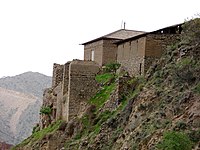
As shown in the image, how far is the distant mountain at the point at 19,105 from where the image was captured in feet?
480

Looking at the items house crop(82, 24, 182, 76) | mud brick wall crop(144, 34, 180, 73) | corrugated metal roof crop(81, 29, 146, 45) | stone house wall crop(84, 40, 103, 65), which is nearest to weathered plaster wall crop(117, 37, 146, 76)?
house crop(82, 24, 182, 76)

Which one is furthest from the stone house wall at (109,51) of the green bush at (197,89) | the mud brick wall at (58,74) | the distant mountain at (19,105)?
the distant mountain at (19,105)

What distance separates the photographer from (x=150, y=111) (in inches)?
955

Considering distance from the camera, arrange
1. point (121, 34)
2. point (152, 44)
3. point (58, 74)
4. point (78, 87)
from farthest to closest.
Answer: point (58, 74), point (121, 34), point (78, 87), point (152, 44)

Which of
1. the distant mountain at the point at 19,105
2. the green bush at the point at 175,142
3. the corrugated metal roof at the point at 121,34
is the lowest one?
the distant mountain at the point at 19,105

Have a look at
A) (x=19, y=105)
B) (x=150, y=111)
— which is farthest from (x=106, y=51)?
(x=19, y=105)

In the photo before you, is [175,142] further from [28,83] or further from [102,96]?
[28,83]

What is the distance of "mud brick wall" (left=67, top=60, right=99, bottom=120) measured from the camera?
113 ft

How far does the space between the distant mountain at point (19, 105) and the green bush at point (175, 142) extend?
114 meters

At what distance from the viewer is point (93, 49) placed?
40.7 meters

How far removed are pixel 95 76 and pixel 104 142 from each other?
8056 mm

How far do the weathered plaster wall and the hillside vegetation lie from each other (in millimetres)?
798

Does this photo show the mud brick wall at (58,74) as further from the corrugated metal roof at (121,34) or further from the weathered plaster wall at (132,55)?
the weathered plaster wall at (132,55)

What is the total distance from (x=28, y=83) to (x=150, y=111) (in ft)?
533
